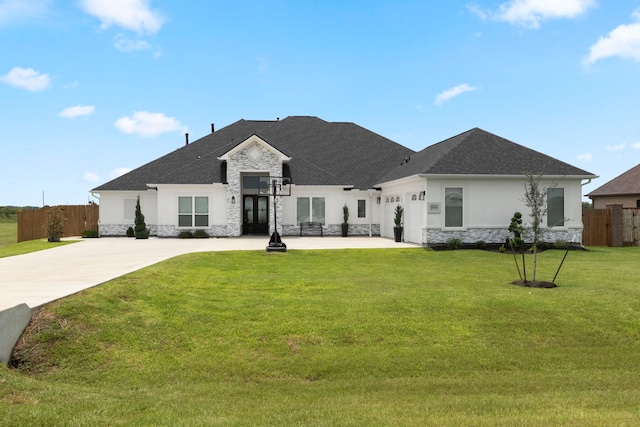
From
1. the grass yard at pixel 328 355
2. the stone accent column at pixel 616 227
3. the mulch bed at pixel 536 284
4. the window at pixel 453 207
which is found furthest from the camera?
the stone accent column at pixel 616 227

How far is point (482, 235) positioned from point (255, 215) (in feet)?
44.4

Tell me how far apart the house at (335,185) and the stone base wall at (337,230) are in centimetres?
6

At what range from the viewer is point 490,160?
2150cm

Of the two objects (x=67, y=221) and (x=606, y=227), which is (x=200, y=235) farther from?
(x=606, y=227)

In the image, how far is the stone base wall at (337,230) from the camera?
27594 millimetres

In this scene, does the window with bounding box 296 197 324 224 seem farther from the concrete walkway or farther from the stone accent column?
the stone accent column

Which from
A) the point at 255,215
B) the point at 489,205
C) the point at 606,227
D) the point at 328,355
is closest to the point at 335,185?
the point at 255,215

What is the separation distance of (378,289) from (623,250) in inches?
649

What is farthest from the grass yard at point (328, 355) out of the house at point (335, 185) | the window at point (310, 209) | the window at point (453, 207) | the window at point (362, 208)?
Result: the window at point (362, 208)

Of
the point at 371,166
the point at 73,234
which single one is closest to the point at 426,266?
the point at 371,166

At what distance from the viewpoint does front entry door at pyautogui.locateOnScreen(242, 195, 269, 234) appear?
91.8 ft

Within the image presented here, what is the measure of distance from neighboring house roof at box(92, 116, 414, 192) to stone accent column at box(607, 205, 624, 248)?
1283cm

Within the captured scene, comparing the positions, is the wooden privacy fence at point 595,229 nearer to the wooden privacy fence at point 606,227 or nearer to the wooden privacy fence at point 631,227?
the wooden privacy fence at point 606,227

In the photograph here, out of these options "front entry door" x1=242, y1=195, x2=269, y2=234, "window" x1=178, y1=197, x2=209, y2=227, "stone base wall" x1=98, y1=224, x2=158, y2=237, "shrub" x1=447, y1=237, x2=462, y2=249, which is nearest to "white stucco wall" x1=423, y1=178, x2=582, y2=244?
"shrub" x1=447, y1=237, x2=462, y2=249
